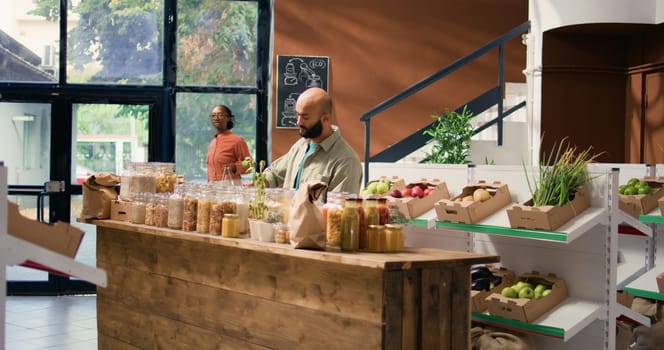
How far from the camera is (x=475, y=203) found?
14.8 ft

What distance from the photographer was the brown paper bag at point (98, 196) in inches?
195

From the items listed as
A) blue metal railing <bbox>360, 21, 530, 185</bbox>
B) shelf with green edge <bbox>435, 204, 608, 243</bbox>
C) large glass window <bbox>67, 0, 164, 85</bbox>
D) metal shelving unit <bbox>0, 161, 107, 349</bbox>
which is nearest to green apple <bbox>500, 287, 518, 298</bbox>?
shelf with green edge <bbox>435, 204, 608, 243</bbox>

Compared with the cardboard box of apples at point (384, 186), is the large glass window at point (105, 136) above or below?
above

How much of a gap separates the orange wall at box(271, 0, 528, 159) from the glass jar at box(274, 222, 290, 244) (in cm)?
527

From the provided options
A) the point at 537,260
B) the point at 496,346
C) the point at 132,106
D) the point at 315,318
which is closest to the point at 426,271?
the point at 315,318

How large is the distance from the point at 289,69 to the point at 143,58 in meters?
1.60

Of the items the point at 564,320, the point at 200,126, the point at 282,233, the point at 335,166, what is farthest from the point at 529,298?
the point at 200,126

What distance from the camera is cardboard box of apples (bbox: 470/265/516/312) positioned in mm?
4555

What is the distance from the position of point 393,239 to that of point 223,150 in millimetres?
4210

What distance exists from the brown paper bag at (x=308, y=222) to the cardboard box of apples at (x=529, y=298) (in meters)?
1.32

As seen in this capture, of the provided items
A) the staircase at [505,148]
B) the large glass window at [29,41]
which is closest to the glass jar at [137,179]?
the staircase at [505,148]

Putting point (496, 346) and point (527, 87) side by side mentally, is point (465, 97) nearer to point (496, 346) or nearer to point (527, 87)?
point (527, 87)

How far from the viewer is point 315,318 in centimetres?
358

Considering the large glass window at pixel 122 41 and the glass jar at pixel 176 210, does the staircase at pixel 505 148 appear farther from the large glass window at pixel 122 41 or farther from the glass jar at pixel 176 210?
the glass jar at pixel 176 210
